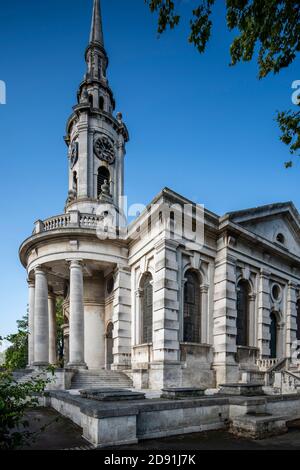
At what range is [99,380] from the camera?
17719 mm

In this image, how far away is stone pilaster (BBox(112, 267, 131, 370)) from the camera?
777 inches

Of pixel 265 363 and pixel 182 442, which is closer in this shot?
pixel 182 442

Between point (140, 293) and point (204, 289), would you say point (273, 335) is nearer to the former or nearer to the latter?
point (204, 289)

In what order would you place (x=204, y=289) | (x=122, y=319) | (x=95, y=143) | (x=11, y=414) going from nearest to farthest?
(x=11, y=414) → (x=204, y=289) → (x=122, y=319) → (x=95, y=143)

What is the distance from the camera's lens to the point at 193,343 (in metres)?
17.4

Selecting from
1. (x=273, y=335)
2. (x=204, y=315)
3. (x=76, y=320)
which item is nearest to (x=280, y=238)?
(x=273, y=335)

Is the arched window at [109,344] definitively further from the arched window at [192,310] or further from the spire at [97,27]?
the spire at [97,27]

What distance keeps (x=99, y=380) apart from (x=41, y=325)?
16.3 feet

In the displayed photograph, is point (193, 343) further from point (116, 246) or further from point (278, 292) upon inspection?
point (278, 292)

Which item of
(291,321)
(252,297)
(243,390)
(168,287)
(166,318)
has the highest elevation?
(168,287)

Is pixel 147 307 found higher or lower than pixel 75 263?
lower

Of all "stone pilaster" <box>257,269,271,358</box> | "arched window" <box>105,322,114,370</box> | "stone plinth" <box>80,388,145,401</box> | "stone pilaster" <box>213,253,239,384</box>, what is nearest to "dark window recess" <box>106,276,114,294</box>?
"arched window" <box>105,322,114,370</box>

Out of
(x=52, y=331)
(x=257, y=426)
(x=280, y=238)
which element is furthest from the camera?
(x=52, y=331)
